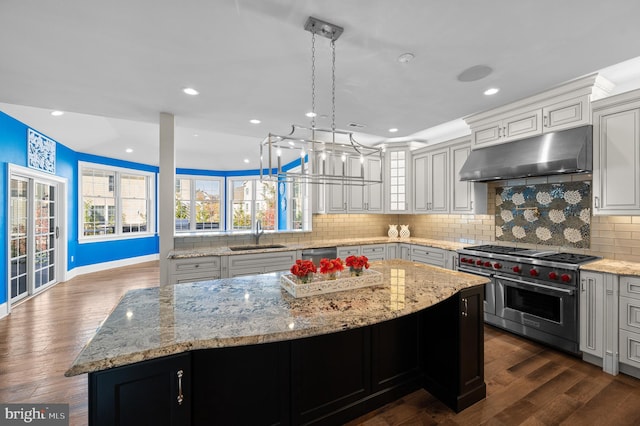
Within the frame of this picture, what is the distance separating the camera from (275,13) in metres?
1.83

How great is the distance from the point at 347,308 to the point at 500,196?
3489 millimetres

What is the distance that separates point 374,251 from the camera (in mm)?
4848

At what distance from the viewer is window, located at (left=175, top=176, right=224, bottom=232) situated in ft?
29.3

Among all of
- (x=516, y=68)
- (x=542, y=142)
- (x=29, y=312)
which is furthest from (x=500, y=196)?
(x=29, y=312)

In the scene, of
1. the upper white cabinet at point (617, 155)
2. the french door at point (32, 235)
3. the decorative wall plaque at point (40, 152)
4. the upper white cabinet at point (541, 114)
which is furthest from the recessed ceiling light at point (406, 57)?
the decorative wall plaque at point (40, 152)

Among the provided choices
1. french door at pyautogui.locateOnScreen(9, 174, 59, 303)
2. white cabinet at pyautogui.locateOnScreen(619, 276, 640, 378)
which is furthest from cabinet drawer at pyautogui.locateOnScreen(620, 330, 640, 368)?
french door at pyautogui.locateOnScreen(9, 174, 59, 303)

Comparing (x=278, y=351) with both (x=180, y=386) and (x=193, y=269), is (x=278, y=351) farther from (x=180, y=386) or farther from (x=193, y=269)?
(x=193, y=269)

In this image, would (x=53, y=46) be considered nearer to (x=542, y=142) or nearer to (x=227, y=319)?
(x=227, y=319)

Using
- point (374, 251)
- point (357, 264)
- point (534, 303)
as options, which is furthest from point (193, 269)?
point (534, 303)

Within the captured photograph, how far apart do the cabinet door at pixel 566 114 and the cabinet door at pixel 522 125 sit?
65 millimetres

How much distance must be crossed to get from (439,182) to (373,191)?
1.13 m

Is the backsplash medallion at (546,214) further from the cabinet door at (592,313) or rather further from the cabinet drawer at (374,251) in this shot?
the cabinet drawer at (374,251)

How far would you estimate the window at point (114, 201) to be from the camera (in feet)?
22.3

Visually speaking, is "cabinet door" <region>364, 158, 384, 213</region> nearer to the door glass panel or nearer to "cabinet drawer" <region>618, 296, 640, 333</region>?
the door glass panel
